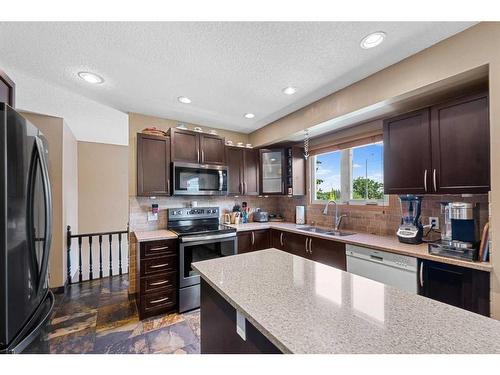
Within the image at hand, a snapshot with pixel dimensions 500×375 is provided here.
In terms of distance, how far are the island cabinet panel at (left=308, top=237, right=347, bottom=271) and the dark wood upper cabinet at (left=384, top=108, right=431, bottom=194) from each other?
780 mm

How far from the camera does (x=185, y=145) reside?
9.81ft

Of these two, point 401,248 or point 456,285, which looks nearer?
point 456,285

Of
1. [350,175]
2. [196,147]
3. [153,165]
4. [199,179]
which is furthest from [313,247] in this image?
[153,165]

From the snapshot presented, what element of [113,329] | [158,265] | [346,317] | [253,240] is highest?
[346,317]

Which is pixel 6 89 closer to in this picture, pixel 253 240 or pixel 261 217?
pixel 253 240

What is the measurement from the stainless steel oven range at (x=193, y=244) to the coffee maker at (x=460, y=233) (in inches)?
84.1

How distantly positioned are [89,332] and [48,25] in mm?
2653

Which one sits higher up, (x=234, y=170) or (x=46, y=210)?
(x=234, y=170)

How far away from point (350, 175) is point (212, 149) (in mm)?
2016

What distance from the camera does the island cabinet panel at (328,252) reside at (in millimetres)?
2309

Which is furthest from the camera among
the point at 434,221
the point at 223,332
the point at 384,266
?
the point at 434,221

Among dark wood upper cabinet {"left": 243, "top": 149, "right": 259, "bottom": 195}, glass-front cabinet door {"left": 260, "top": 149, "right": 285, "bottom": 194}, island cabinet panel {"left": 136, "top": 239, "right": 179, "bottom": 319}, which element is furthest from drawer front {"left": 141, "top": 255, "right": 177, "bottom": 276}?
glass-front cabinet door {"left": 260, "top": 149, "right": 285, "bottom": 194}
